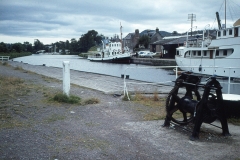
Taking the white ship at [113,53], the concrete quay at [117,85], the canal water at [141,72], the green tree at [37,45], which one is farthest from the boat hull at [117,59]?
the green tree at [37,45]

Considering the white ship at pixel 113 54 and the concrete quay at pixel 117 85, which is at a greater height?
the white ship at pixel 113 54

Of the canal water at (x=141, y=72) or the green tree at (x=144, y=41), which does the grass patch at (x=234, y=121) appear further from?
the green tree at (x=144, y=41)

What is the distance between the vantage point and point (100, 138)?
441 centimetres

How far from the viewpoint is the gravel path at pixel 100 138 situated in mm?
3732

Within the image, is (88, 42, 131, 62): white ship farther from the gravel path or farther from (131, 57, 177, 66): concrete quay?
the gravel path

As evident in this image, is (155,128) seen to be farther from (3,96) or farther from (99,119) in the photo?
(3,96)

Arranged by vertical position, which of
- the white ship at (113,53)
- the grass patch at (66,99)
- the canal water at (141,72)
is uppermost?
the white ship at (113,53)

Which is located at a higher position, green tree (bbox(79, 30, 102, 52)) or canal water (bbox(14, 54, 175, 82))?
green tree (bbox(79, 30, 102, 52))

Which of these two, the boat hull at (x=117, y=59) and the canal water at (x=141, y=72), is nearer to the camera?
the canal water at (x=141, y=72)

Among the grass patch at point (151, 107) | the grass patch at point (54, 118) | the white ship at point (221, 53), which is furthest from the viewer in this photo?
the white ship at point (221, 53)

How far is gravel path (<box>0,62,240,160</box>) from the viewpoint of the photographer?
12.2ft

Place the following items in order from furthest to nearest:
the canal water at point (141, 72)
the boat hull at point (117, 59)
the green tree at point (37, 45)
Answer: the green tree at point (37, 45)
the boat hull at point (117, 59)
the canal water at point (141, 72)

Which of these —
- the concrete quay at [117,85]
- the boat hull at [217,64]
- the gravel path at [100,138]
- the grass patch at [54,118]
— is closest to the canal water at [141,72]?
the concrete quay at [117,85]

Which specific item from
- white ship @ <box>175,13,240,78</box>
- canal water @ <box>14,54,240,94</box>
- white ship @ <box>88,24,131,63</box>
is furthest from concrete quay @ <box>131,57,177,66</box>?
white ship @ <box>175,13,240,78</box>
